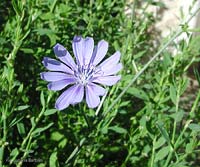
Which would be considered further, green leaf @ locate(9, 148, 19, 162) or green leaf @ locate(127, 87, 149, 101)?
green leaf @ locate(127, 87, 149, 101)

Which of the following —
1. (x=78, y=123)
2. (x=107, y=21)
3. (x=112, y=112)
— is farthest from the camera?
(x=107, y=21)

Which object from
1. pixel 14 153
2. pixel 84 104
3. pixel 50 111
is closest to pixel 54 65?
pixel 50 111

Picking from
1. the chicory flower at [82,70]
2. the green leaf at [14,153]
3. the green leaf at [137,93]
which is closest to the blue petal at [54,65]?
the chicory flower at [82,70]

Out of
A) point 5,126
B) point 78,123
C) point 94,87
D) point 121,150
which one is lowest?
point 121,150

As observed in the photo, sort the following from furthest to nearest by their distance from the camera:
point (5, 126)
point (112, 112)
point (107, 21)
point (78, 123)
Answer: point (107, 21), point (78, 123), point (112, 112), point (5, 126)

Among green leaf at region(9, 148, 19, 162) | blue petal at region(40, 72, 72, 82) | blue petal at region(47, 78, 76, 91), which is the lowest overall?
green leaf at region(9, 148, 19, 162)

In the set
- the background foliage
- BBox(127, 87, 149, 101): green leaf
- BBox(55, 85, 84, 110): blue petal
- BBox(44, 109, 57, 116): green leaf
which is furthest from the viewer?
BBox(127, 87, 149, 101): green leaf

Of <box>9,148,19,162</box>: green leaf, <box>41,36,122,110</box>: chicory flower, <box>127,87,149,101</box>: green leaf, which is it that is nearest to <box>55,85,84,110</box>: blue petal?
<box>41,36,122,110</box>: chicory flower

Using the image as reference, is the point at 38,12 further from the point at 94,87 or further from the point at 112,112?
the point at 94,87

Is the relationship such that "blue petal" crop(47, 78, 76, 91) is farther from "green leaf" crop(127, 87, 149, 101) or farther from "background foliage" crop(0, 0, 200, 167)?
"green leaf" crop(127, 87, 149, 101)

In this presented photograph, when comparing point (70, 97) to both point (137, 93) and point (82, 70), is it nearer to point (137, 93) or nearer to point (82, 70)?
point (82, 70)

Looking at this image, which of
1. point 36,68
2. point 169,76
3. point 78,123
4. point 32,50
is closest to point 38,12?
point 32,50
